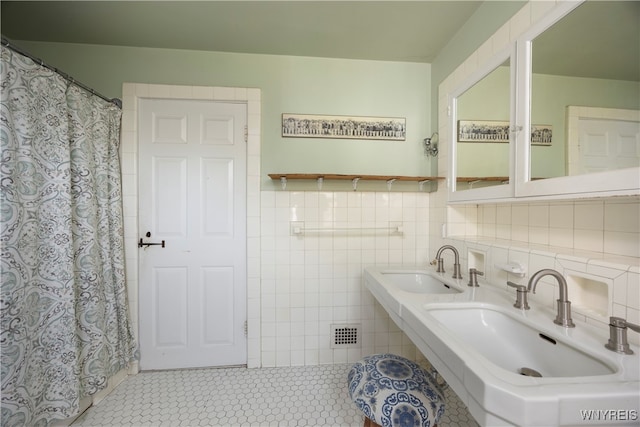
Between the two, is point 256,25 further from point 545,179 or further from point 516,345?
point 516,345

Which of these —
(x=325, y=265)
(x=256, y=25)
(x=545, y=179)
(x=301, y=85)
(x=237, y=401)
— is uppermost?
(x=256, y=25)

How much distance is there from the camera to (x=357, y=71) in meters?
1.92

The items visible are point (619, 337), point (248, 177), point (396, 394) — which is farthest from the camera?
point (248, 177)

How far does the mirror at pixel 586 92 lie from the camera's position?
0.79m

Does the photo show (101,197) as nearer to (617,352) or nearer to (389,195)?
(389,195)

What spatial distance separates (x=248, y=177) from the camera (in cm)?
185

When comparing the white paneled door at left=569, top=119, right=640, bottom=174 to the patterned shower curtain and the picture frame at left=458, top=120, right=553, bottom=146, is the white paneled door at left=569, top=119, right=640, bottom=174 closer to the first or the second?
the picture frame at left=458, top=120, right=553, bottom=146

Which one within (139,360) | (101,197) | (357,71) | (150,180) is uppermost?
(357,71)

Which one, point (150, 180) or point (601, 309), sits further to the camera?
point (150, 180)

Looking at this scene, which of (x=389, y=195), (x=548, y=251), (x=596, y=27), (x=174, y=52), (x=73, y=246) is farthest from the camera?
(x=389, y=195)

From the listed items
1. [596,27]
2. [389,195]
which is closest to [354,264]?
[389,195]

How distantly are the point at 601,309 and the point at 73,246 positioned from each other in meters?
2.45

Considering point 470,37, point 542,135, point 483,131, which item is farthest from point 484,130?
point 470,37

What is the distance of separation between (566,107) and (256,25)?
1675 mm
